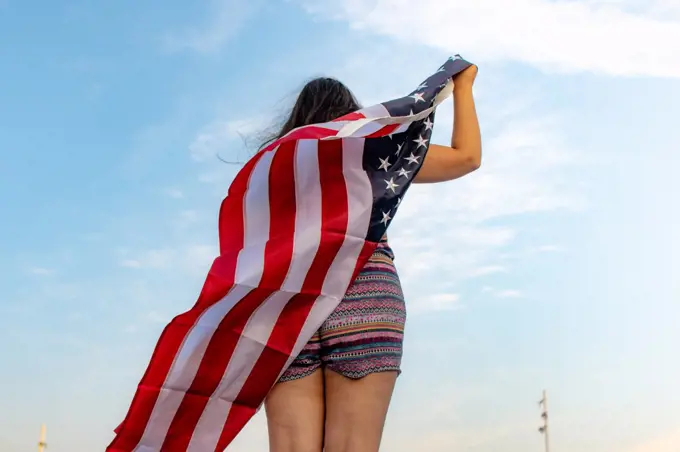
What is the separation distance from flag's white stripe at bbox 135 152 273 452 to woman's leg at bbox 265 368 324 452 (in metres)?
0.36

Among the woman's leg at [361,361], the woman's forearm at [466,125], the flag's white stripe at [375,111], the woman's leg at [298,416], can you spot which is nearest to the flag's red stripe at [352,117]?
the flag's white stripe at [375,111]

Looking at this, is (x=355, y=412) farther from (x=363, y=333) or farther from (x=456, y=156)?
(x=456, y=156)

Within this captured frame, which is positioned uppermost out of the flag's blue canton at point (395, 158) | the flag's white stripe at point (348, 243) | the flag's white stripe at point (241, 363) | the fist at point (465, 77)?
the fist at point (465, 77)

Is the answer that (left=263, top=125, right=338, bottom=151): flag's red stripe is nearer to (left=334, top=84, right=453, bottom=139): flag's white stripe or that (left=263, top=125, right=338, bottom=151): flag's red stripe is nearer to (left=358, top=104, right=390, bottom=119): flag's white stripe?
(left=334, top=84, right=453, bottom=139): flag's white stripe

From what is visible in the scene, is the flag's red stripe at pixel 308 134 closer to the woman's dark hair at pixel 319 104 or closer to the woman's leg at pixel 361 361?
the woman's dark hair at pixel 319 104

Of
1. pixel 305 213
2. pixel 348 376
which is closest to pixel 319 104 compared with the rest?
pixel 305 213

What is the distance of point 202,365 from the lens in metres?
3.30

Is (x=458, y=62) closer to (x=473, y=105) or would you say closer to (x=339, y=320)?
(x=473, y=105)

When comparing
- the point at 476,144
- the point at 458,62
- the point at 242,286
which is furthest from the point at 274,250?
the point at 458,62

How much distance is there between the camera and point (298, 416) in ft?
10.2

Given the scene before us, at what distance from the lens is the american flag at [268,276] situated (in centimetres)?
324

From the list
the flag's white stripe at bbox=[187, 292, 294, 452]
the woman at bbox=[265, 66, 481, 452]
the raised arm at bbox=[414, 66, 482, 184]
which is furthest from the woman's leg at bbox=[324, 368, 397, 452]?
the raised arm at bbox=[414, 66, 482, 184]

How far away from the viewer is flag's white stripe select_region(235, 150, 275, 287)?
328 centimetres

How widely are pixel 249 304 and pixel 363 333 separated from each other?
48cm
